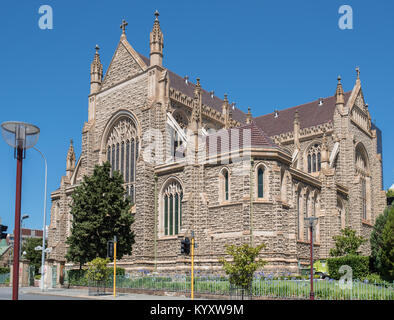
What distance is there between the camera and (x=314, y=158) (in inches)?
2111

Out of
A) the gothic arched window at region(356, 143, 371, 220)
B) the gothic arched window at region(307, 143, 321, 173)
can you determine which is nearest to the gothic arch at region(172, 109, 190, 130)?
the gothic arched window at region(307, 143, 321, 173)

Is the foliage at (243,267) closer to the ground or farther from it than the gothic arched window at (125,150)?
closer to the ground

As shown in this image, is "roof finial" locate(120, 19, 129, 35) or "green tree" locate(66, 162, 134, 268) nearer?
"green tree" locate(66, 162, 134, 268)

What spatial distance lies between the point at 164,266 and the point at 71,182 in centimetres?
1752

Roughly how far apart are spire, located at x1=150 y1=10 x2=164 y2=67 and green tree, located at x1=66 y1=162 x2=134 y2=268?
11969mm

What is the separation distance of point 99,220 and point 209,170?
8906 millimetres

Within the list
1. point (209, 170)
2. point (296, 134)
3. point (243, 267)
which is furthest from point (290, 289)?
point (296, 134)

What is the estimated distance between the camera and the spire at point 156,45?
42812 mm

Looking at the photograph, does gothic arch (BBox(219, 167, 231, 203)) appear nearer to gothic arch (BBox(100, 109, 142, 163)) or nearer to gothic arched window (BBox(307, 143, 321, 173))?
gothic arch (BBox(100, 109, 142, 163))

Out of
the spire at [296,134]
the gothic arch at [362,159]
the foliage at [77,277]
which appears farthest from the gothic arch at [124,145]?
the gothic arch at [362,159]

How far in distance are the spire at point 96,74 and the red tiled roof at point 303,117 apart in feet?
72.2

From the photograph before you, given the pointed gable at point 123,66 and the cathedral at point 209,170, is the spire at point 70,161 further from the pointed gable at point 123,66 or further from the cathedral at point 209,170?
the pointed gable at point 123,66

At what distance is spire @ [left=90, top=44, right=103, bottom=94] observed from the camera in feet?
162
